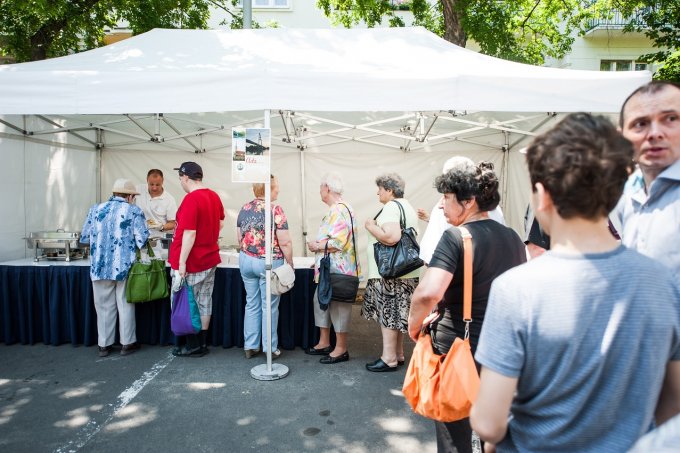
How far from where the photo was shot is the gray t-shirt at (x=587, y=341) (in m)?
0.95

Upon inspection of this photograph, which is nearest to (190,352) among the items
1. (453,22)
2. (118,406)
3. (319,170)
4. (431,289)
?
(118,406)

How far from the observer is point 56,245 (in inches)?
185

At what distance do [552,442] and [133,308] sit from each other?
4.11m

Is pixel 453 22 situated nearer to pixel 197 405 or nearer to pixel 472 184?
pixel 472 184

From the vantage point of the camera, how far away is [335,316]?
4109mm

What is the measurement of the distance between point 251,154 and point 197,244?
1100 millimetres

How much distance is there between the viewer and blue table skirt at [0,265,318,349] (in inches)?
173

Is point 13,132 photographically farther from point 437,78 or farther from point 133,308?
point 437,78

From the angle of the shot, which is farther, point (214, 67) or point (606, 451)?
point (214, 67)

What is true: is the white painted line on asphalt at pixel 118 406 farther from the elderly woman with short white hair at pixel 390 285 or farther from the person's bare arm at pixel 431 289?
the person's bare arm at pixel 431 289

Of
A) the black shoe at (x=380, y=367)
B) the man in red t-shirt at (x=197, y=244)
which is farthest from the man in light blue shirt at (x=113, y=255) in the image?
the black shoe at (x=380, y=367)

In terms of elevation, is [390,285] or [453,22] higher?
[453,22]

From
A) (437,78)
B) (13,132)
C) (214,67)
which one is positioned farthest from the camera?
(13,132)

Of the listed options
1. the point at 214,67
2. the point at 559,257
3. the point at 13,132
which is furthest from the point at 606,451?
the point at 13,132
